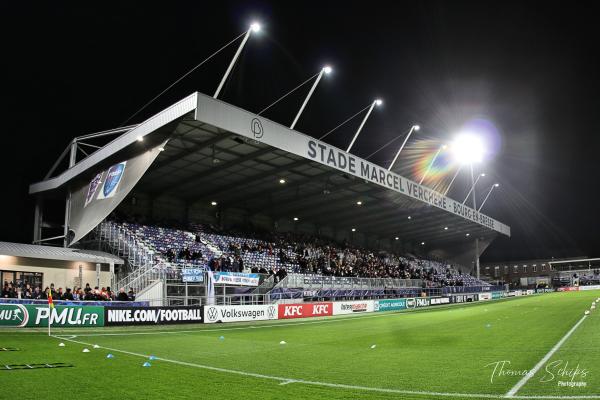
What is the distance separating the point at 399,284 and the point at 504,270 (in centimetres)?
7982

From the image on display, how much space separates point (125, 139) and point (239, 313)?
39.4 ft

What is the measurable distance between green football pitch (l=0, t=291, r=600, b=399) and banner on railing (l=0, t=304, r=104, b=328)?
3.25 meters

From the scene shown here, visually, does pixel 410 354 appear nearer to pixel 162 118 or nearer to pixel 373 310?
pixel 162 118

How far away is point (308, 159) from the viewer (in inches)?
1238

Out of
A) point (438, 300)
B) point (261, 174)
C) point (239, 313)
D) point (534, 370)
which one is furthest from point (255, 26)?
point (438, 300)

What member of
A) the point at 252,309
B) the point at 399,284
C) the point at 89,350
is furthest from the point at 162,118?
the point at 399,284

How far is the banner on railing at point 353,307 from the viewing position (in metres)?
34.1

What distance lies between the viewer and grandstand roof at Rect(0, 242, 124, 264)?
2672 cm

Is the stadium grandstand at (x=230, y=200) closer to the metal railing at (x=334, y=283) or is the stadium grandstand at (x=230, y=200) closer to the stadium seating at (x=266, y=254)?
the stadium seating at (x=266, y=254)

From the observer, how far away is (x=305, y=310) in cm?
3138

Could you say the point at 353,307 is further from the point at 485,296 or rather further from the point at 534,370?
the point at 485,296

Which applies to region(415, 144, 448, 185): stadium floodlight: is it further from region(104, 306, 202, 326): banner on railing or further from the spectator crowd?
the spectator crowd

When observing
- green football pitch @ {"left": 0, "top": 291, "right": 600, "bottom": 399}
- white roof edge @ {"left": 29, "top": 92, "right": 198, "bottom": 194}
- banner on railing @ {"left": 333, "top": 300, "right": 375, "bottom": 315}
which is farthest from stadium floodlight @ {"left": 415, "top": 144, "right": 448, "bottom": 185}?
green football pitch @ {"left": 0, "top": 291, "right": 600, "bottom": 399}

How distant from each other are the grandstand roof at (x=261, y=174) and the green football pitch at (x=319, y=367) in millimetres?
13598
